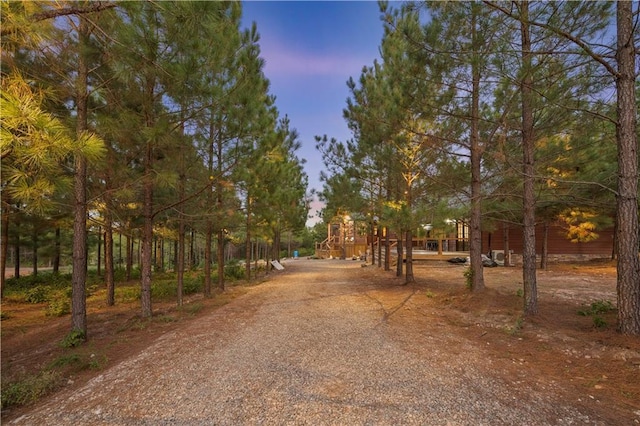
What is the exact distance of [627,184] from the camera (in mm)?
4273

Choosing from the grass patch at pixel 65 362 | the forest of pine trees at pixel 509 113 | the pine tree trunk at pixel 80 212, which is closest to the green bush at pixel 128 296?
the pine tree trunk at pixel 80 212

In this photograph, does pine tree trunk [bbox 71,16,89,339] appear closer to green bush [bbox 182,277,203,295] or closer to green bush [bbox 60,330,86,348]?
green bush [bbox 60,330,86,348]

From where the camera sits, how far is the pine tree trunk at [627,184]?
424 centimetres

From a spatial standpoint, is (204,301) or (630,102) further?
(204,301)

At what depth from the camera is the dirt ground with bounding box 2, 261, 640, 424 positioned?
3.31 m

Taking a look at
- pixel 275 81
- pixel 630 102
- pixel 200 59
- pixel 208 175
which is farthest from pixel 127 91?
pixel 630 102

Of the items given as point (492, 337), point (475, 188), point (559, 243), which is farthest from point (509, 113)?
point (559, 243)

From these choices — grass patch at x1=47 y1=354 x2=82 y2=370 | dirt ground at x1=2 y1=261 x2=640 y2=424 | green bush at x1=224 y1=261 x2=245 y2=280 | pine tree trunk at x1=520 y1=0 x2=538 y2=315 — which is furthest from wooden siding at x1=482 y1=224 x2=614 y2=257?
grass patch at x1=47 y1=354 x2=82 y2=370

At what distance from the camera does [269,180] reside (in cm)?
836

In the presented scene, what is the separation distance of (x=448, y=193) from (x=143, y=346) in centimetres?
753

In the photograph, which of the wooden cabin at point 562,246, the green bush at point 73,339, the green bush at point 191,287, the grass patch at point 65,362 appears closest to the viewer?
the grass patch at point 65,362

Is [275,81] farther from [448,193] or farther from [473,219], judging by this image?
[473,219]

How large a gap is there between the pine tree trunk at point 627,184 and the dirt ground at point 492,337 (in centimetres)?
46

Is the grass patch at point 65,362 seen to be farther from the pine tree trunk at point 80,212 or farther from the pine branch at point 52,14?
the pine branch at point 52,14
